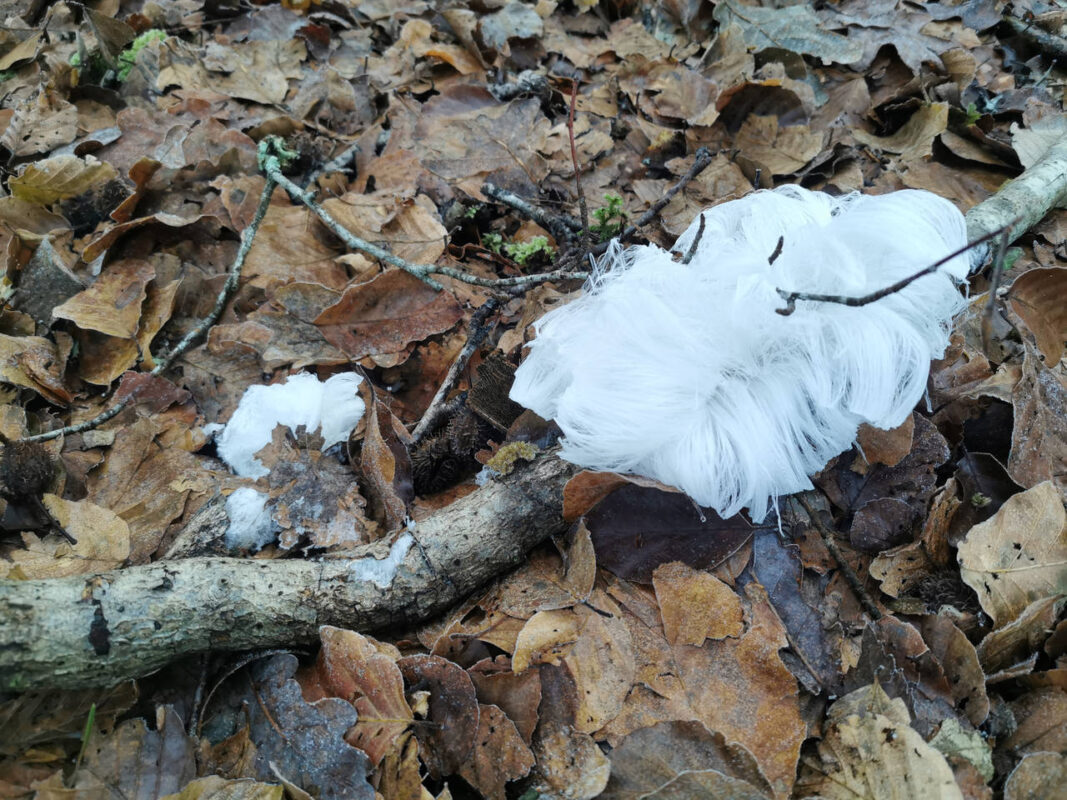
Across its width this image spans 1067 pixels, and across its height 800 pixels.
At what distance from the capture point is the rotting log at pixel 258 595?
1.59 meters

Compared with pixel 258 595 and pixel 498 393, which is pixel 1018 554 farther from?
pixel 258 595

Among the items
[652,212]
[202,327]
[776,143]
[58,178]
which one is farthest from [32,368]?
[776,143]

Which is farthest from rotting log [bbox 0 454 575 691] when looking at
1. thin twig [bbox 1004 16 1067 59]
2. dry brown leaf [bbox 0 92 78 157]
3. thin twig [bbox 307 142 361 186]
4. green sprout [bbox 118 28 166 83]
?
thin twig [bbox 1004 16 1067 59]

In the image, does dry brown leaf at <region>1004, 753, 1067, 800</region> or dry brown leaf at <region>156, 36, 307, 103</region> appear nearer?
dry brown leaf at <region>1004, 753, 1067, 800</region>

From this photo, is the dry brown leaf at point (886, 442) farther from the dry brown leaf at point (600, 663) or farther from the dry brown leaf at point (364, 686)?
the dry brown leaf at point (364, 686)

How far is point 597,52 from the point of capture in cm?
376

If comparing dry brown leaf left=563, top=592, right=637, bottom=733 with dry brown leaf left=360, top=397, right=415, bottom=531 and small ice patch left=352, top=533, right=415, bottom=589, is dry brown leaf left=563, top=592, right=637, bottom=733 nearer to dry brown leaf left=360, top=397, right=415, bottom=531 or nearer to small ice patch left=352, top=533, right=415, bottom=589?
small ice patch left=352, top=533, right=415, bottom=589

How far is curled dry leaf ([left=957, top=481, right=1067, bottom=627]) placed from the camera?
1.77 metres

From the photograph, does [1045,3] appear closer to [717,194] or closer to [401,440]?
[717,194]

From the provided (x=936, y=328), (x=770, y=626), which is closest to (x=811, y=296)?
(x=936, y=328)

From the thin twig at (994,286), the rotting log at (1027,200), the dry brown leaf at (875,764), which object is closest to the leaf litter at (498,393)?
the dry brown leaf at (875,764)

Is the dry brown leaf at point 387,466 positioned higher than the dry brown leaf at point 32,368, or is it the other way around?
the dry brown leaf at point 387,466

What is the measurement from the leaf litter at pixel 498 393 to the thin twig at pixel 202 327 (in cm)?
4

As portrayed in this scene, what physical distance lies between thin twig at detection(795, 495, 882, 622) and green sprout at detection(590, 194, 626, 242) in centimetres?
126
